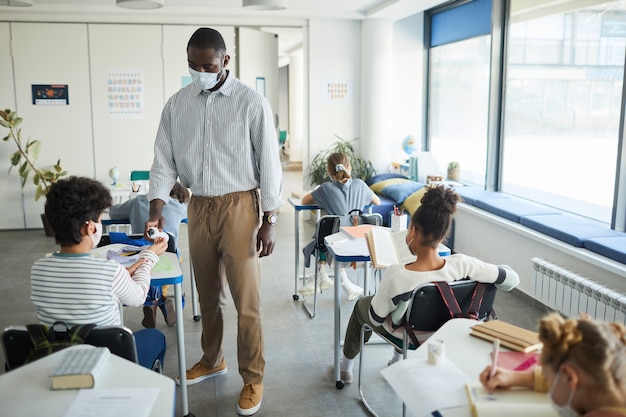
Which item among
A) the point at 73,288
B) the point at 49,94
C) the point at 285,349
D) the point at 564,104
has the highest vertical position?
the point at 49,94

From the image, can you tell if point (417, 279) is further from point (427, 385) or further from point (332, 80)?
point (332, 80)

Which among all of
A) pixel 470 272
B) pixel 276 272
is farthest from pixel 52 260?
pixel 276 272

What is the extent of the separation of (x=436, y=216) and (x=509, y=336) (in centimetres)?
70

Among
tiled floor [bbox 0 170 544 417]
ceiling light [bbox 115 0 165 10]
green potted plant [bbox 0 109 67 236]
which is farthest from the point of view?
green potted plant [bbox 0 109 67 236]

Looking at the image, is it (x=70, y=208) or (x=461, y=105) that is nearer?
(x=70, y=208)

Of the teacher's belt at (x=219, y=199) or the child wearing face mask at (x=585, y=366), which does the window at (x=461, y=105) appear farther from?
the child wearing face mask at (x=585, y=366)

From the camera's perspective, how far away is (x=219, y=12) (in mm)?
7504

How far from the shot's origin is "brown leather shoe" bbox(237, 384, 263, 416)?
302 centimetres

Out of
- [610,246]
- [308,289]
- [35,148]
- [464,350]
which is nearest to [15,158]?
[35,148]

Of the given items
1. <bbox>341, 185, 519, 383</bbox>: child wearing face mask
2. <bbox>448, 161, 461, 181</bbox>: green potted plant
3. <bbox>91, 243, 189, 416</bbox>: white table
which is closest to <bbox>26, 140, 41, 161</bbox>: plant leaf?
<bbox>91, 243, 189, 416</bbox>: white table

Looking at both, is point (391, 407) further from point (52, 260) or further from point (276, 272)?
point (276, 272)

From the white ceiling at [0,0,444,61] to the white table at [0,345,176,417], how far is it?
5.72 meters

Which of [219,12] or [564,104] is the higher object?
[219,12]

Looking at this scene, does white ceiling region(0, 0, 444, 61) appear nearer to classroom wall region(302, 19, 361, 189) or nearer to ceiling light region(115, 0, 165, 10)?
classroom wall region(302, 19, 361, 189)
